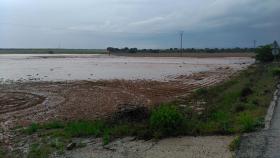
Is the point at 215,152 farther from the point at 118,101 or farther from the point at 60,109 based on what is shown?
the point at 118,101

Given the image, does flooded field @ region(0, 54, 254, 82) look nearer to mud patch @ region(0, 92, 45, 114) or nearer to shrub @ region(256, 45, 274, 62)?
shrub @ region(256, 45, 274, 62)

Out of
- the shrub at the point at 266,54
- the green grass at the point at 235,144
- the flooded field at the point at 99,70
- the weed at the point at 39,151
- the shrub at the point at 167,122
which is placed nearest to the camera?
the green grass at the point at 235,144

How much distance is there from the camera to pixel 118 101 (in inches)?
823

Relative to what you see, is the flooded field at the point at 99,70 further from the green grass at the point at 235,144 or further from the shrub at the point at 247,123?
the green grass at the point at 235,144

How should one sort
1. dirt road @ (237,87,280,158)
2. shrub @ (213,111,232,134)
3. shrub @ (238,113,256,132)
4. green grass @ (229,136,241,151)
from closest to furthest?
dirt road @ (237,87,280,158) < green grass @ (229,136,241,151) < shrub @ (238,113,256,132) < shrub @ (213,111,232,134)

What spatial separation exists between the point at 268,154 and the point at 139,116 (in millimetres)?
5458

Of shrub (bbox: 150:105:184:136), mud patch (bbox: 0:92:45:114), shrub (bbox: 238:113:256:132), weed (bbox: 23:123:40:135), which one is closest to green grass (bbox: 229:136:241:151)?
shrub (bbox: 238:113:256:132)

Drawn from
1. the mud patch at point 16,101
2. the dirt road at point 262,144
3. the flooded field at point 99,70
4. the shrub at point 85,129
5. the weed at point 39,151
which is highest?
the dirt road at point 262,144

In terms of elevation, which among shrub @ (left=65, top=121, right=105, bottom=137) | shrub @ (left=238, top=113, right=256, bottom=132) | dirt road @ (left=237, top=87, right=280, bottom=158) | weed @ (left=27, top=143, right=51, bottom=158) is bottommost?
weed @ (left=27, top=143, right=51, bottom=158)

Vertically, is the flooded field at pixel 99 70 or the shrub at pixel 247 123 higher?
the shrub at pixel 247 123

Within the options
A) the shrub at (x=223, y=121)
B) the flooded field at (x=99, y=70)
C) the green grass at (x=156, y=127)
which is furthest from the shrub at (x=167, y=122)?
the flooded field at (x=99, y=70)

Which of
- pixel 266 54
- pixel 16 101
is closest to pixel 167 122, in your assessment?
pixel 16 101

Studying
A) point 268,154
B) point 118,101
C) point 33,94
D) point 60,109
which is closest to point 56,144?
point 268,154

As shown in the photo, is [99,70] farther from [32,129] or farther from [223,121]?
[223,121]
